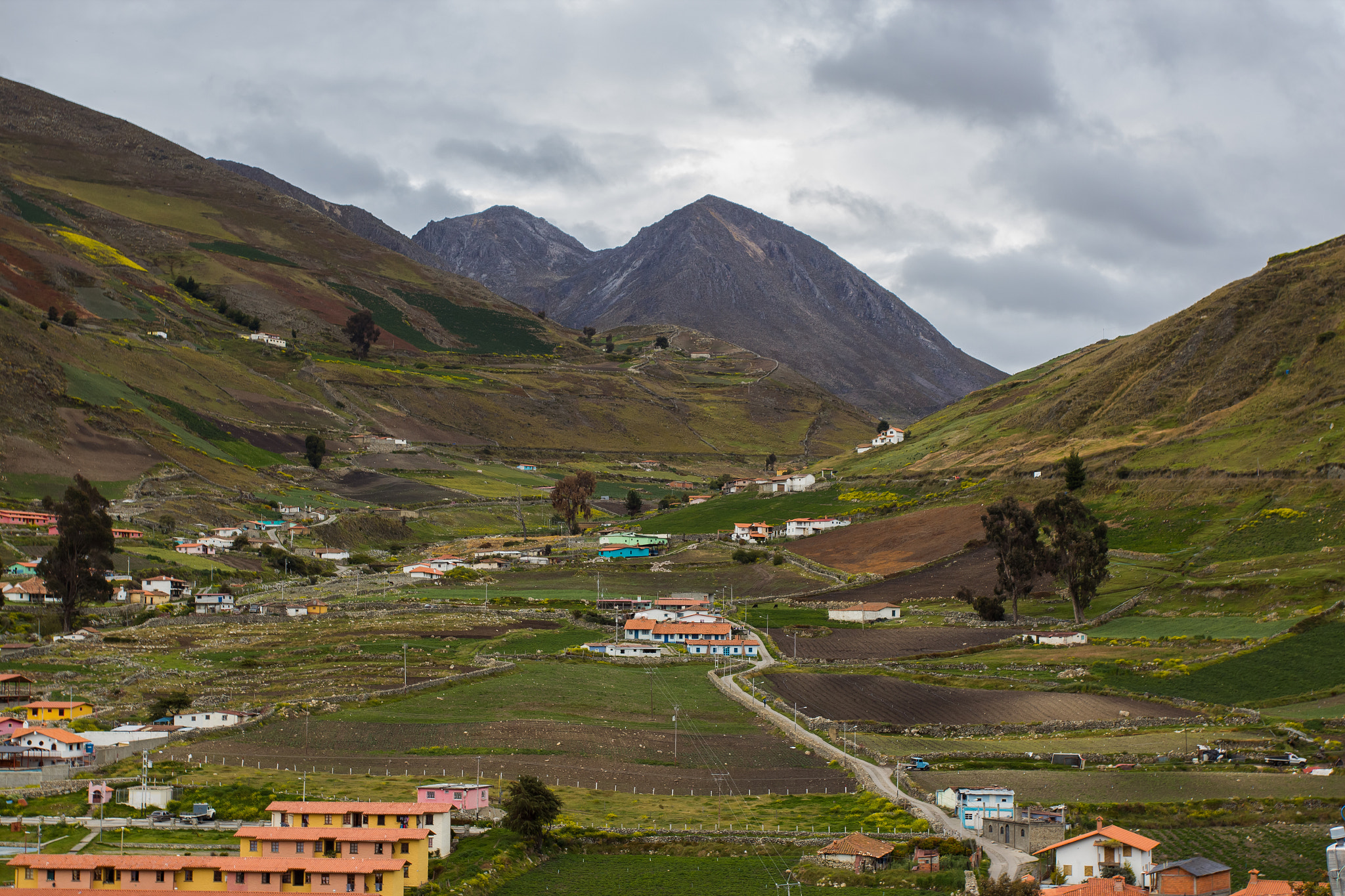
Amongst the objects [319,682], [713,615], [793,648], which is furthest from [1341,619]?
[319,682]

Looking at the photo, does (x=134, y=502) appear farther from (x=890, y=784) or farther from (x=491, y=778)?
(x=890, y=784)

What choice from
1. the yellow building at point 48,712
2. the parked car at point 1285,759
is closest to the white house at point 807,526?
the parked car at point 1285,759

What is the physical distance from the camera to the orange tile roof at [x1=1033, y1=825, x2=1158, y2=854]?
38.6 meters

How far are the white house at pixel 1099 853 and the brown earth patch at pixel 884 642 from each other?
39248 millimetres

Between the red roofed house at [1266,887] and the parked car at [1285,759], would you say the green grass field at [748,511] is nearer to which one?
the parked car at [1285,759]

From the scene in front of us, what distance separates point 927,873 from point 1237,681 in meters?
32.9

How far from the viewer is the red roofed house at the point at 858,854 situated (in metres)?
40.2

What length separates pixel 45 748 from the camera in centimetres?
5347

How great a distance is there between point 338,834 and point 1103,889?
78.7 ft

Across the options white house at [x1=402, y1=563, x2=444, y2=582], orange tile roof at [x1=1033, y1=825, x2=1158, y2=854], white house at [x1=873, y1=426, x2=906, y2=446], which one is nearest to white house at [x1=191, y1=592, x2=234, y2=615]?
white house at [x1=402, y1=563, x2=444, y2=582]

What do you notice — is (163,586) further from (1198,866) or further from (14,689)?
(1198,866)

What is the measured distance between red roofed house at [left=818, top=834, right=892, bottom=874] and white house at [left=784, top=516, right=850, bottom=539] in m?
93.1

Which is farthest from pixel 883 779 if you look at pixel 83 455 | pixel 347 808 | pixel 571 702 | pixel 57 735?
pixel 83 455

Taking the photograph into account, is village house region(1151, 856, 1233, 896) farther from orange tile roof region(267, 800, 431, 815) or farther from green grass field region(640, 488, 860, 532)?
green grass field region(640, 488, 860, 532)
